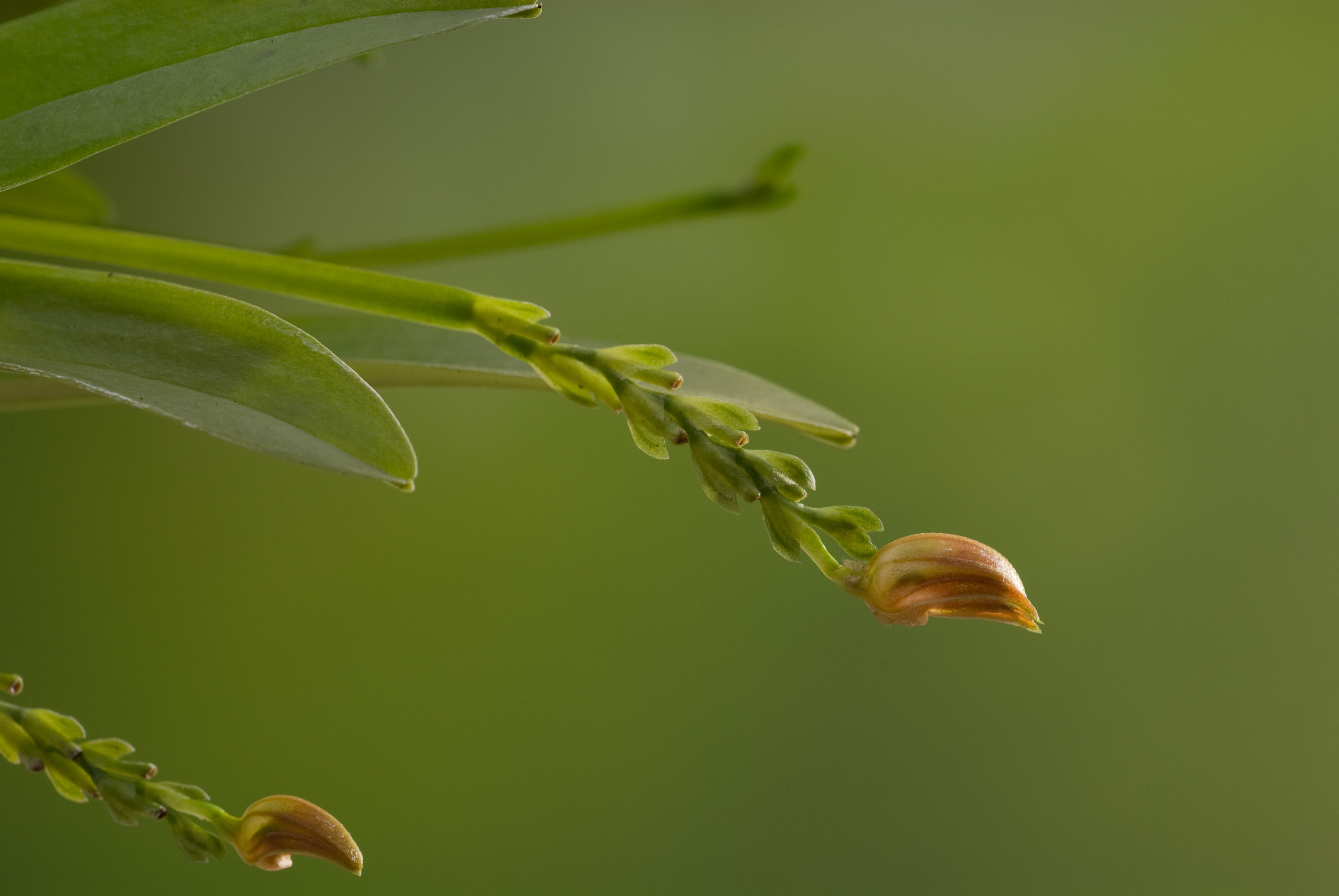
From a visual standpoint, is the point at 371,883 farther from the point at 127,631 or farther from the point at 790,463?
the point at 790,463

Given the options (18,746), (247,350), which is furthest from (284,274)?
(18,746)

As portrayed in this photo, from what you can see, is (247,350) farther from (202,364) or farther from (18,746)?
(18,746)

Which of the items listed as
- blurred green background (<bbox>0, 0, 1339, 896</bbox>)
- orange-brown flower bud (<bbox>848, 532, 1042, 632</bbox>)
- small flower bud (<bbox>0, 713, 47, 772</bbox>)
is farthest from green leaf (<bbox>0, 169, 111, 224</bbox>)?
blurred green background (<bbox>0, 0, 1339, 896</bbox>)

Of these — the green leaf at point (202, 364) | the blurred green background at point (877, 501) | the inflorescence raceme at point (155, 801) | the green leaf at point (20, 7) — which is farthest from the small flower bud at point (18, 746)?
the blurred green background at point (877, 501)

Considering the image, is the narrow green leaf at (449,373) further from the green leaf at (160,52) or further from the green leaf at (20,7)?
the green leaf at (20,7)

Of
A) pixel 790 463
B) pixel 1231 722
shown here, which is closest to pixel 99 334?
pixel 790 463

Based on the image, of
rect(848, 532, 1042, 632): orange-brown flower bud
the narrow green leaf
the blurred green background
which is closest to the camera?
rect(848, 532, 1042, 632): orange-brown flower bud

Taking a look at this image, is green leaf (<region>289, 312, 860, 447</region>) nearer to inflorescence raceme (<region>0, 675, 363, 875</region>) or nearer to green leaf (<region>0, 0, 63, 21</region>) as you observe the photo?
inflorescence raceme (<region>0, 675, 363, 875</region>)
